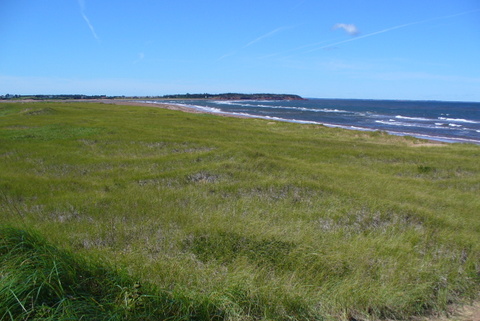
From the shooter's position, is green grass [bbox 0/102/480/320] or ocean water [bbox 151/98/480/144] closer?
green grass [bbox 0/102/480/320]

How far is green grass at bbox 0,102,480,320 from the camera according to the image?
4.51m

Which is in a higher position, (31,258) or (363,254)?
(31,258)

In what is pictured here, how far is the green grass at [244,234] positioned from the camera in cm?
451

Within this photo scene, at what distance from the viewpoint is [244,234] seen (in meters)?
6.63

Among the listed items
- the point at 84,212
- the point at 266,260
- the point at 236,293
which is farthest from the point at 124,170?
the point at 236,293

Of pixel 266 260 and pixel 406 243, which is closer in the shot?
pixel 266 260

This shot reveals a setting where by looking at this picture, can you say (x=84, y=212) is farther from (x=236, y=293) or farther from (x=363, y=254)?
(x=363, y=254)

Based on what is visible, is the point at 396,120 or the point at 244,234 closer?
the point at 244,234

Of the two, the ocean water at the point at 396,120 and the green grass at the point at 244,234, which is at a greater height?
the green grass at the point at 244,234

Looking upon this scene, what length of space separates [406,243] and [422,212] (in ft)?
6.71

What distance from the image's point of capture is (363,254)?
6055mm

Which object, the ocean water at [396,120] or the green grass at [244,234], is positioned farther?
the ocean water at [396,120]

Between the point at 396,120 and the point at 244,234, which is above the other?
the point at 244,234

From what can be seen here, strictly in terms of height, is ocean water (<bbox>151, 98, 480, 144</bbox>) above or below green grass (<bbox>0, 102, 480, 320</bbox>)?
below
